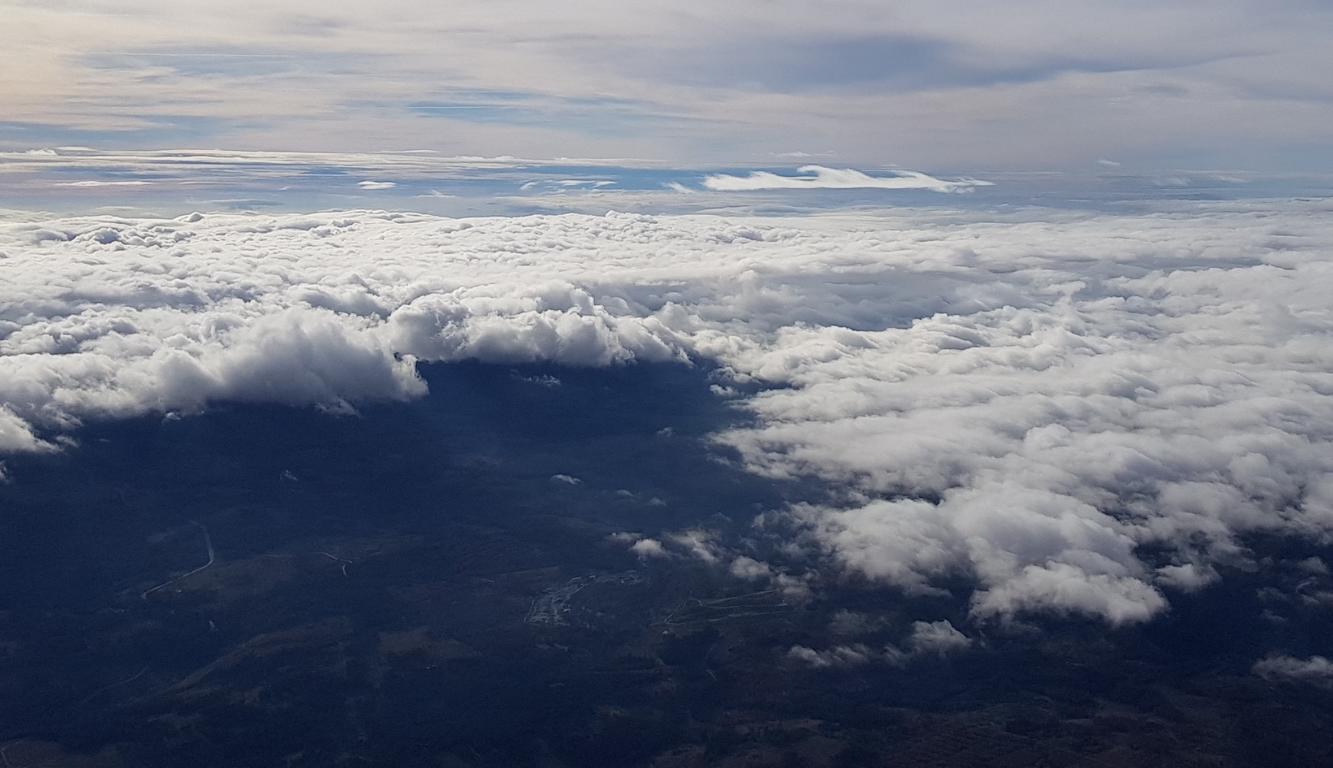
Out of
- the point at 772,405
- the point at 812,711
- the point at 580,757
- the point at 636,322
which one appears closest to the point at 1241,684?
the point at 812,711

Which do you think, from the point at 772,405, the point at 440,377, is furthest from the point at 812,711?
the point at 440,377

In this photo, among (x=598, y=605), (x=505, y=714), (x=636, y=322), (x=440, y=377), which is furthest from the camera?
(x=636, y=322)

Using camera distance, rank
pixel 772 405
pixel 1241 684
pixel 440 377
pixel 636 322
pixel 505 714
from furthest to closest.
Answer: pixel 636 322
pixel 440 377
pixel 772 405
pixel 1241 684
pixel 505 714

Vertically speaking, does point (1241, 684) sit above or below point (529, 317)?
below

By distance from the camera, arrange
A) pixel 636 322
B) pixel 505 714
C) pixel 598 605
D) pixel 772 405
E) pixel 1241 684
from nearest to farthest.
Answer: pixel 505 714 < pixel 1241 684 < pixel 598 605 < pixel 772 405 < pixel 636 322

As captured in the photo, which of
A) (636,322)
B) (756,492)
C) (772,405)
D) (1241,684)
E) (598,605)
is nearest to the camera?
(1241,684)

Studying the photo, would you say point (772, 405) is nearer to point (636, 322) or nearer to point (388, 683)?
point (636, 322)

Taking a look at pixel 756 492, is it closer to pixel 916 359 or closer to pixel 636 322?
pixel 916 359

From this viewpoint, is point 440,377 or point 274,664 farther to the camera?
point 440,377

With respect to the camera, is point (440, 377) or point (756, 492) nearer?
point (756, 492)
